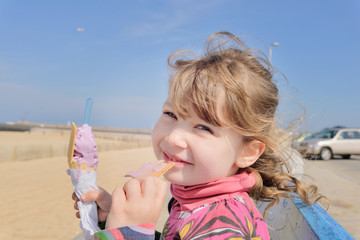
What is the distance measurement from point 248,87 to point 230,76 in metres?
0.11

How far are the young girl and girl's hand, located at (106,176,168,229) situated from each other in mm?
14

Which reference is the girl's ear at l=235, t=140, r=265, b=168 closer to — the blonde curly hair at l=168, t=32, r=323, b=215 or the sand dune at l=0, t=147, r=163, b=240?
the blonde curly hair at l=168, t=32, r=323, b=215

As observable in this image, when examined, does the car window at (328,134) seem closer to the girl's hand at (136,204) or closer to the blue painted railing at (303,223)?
the blue painted railing at (303,223)

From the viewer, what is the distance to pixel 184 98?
4.95 feet

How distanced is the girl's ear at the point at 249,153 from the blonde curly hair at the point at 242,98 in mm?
25

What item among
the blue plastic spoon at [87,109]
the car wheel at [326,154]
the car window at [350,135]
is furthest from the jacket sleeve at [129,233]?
the car window at [350,135]

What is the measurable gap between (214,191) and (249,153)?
0.91 feet

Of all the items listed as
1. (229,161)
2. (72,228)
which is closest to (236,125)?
(229,161)

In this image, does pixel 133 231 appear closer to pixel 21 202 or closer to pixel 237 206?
pixel 237 206

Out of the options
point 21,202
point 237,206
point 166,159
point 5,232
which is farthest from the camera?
point 21,202

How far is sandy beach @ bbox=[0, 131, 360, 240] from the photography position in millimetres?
4535

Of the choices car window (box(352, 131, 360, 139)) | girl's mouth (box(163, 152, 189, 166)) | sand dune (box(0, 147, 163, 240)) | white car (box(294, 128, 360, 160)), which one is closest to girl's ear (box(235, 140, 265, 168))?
girl's mouth (box(163, 152, 189, 166))

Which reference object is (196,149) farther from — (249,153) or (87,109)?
(87,109)

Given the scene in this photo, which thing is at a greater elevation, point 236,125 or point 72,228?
point 236,125
